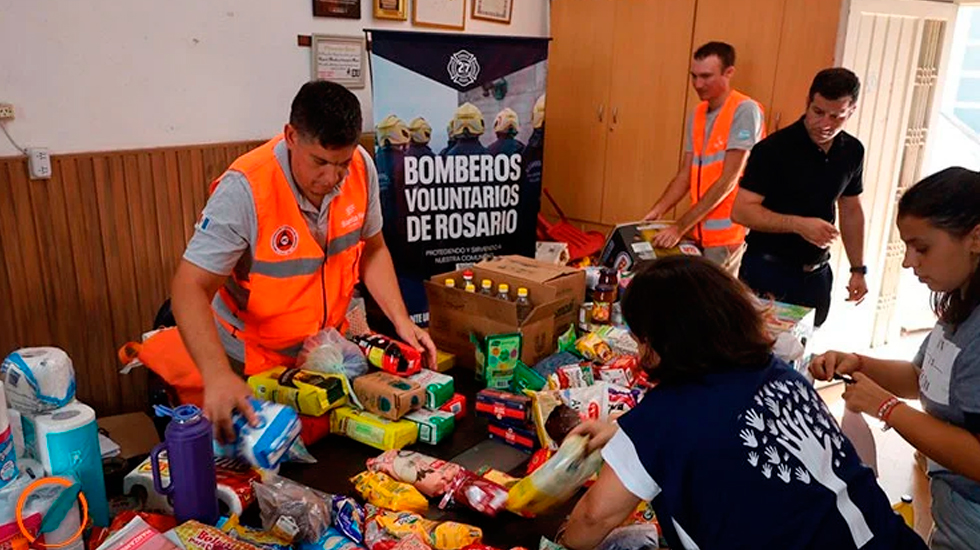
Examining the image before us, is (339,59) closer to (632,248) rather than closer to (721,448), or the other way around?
(632,248)

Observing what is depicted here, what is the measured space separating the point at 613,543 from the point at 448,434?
0.49 m

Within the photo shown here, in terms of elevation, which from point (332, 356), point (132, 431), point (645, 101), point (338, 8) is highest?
point (338, 8)

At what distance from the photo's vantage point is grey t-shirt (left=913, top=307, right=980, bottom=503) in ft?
4.59

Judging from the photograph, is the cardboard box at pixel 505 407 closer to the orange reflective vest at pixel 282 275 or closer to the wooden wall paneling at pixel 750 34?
the orange reflective vest at pixel 282 275

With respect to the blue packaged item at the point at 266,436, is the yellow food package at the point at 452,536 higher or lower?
lower

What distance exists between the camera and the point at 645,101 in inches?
172

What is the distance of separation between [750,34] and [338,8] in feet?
6.91

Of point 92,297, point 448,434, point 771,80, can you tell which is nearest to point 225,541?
point 448,434

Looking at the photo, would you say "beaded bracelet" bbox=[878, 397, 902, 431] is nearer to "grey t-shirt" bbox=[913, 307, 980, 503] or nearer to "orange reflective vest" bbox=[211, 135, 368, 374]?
"grey t-shirt" bbox=[913, 307, 980, 503]

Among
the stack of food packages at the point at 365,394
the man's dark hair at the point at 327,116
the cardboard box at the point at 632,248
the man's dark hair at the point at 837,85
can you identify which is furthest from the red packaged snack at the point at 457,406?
the man's dark hair at the point at 837,85

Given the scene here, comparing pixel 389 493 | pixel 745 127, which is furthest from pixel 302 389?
pixel 745 127

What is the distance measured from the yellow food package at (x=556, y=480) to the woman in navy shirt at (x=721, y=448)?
3.2 inches

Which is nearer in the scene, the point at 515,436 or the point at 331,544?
the point at 331,544

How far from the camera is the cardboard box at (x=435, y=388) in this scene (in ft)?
5.59
